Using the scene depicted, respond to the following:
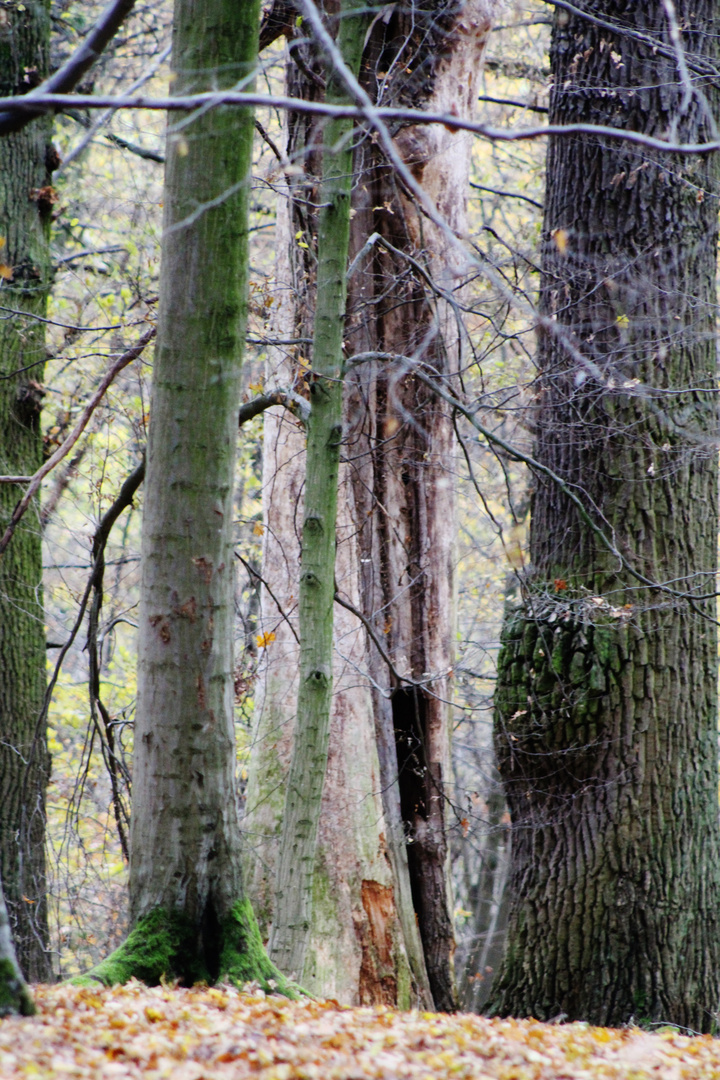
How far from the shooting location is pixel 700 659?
5.54 m

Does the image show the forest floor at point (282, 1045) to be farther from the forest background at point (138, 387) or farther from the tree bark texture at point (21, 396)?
the tree bark texture at point (21, 396)

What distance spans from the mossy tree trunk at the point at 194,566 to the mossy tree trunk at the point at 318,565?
0.76 meters

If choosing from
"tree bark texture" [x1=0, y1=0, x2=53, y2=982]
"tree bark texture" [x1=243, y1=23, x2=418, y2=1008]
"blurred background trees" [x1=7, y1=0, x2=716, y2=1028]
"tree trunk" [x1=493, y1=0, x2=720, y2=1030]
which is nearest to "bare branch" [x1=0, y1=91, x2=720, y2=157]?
"tree trunk" [x1=493, y1=0, x2=720, y2=1030]

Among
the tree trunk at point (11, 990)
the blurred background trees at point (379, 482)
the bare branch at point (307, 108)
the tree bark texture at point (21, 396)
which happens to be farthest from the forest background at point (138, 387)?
the tree trunk at point (11, 990)

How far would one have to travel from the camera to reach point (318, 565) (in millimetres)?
4711

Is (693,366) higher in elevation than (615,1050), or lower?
higher

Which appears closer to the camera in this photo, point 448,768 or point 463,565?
point 448,768

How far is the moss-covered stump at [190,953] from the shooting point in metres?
3.56

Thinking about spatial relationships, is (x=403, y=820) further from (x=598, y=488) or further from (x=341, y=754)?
(x=598, y=488)

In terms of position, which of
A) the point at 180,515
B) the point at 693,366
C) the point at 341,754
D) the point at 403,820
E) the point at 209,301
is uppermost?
the point at 693,366

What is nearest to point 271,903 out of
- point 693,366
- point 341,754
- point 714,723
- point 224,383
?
point 341,754

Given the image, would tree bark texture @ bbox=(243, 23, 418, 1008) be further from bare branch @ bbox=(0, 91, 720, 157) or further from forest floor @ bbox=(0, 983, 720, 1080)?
bare branch @ bbox=(0, 91, 720, 157)

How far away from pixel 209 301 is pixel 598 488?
9.90ft

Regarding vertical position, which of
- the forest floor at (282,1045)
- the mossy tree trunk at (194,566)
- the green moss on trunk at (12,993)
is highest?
the mossy tree trunk at (194,566)
